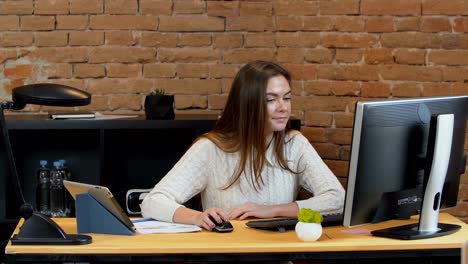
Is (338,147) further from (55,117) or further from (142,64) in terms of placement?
(55,117)

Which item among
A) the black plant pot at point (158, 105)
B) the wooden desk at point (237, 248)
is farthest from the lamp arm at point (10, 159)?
the black plant pot at point (158, 105)

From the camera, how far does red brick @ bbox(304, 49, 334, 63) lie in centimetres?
404

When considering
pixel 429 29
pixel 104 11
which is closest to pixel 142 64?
pixel 104 11

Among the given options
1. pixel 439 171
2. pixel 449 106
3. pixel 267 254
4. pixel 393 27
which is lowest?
pixel 267 254

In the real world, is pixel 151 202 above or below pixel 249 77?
below

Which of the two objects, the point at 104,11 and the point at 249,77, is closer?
the point at 249,77

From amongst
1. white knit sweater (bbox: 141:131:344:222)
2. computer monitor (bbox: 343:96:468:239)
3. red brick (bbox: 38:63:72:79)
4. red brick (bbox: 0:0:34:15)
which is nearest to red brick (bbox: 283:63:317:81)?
white knit sweater (bbox: 141:131:344:222)

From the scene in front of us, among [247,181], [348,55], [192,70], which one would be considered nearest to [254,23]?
[192,70]

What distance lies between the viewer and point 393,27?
13.0 ft

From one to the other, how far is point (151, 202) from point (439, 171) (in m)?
1.03

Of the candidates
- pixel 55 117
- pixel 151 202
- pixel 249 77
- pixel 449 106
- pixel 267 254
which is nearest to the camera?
pixel 267 254

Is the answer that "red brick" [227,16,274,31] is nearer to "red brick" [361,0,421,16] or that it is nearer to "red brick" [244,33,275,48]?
"red brick" [244,33,275,48]

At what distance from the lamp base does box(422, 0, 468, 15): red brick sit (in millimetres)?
2157

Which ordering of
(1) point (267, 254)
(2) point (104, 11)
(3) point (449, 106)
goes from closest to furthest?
1. (1) point (267, 254)
2. (3) point (449, 106)
3. (2) point (104, 11)
